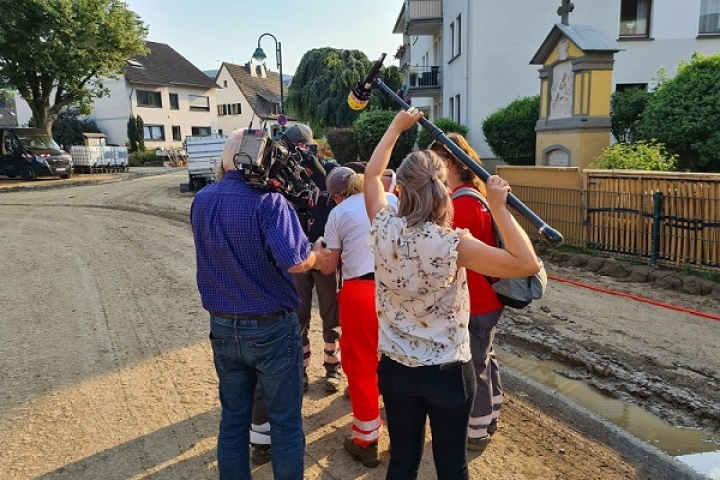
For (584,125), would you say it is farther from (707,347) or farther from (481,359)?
(481,359)

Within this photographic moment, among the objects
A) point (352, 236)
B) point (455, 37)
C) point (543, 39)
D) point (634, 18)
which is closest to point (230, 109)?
point (455, 37)

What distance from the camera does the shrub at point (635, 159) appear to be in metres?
8.73

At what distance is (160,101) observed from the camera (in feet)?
142

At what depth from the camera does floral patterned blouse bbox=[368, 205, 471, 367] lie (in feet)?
6.77

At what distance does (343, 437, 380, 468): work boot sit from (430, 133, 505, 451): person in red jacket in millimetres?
600

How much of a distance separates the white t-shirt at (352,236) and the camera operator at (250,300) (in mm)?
570

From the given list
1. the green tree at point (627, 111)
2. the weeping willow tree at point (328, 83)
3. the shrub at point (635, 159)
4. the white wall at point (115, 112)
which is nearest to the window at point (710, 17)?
the green tree at point (627, 111)

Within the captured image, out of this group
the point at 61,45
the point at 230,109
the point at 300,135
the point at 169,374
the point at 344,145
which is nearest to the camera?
the point at 300,135

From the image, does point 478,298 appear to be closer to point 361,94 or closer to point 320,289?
point 320,289

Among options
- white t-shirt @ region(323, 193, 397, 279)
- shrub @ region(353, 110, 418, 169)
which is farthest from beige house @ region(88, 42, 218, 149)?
white t-shirt @ region(323, 193, 397, 279)

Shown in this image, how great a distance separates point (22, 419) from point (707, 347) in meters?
5.77

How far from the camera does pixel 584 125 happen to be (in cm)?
1059

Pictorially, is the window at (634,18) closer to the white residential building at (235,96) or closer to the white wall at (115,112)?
the white wall at (115,112)

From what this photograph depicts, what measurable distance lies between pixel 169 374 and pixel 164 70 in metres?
45.1
